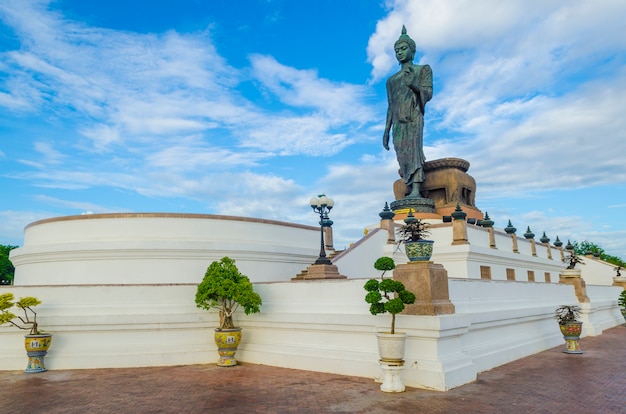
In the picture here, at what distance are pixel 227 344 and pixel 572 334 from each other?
375 inches

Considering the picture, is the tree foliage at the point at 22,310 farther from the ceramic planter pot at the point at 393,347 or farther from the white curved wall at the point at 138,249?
the ceramic planter pot at the point at 393,347

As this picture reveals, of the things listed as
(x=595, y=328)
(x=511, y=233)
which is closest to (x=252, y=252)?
(x=595, y=328)

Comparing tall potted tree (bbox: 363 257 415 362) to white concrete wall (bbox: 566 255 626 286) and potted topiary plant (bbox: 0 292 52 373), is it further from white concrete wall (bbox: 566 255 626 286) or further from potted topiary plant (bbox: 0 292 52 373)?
white concrete wall (bbox: 566 255 626 286)

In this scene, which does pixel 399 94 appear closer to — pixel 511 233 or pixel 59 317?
pixel 511 233

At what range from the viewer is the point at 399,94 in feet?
88.2

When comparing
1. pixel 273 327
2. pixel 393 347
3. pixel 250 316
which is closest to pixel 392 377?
pixel 393 347

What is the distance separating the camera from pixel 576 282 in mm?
18875

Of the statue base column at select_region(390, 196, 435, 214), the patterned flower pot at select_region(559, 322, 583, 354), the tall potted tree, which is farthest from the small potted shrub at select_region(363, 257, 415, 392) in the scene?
the statue base column at select_region(390, 196, 435, 214)

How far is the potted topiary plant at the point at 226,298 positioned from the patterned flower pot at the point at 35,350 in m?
3.78

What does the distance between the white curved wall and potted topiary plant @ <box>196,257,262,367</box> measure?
3470 mm

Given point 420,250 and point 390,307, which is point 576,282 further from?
point 390,307

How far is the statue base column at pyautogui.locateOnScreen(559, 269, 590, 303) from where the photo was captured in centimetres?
1857

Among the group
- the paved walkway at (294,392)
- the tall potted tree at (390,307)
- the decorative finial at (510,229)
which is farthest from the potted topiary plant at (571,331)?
the decorative finial at (510,229)

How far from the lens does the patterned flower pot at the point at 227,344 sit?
12.2m
